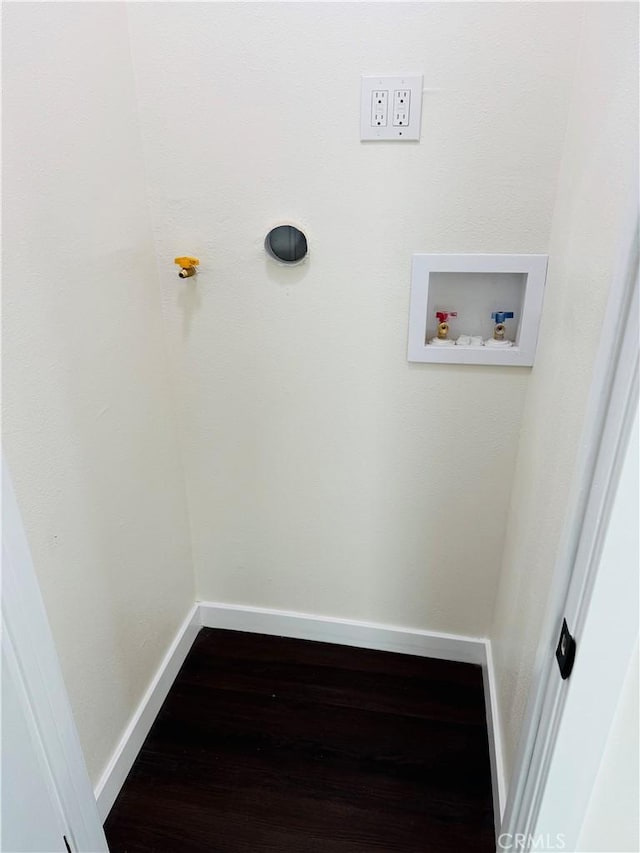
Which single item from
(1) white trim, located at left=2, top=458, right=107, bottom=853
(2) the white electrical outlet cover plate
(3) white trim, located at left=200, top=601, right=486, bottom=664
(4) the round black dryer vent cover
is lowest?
(3) white trim, located at left=200, top=601, right=486, bottom=664

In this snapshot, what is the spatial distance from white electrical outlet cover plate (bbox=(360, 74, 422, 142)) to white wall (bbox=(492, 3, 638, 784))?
0.32 m

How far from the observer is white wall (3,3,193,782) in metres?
0.94

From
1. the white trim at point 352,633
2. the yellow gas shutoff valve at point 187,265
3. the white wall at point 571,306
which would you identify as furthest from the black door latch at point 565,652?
the yellow gas shutoff valve at point 187,265

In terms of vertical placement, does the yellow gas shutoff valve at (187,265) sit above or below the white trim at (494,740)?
above

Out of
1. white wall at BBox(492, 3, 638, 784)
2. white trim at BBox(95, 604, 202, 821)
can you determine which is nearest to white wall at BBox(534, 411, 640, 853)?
white wall at BBox(492, 3, 638, 784)

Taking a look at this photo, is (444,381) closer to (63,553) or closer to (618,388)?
(618,388)

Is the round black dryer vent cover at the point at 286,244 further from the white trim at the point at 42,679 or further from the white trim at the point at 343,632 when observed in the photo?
the white trim at the point at 343,632

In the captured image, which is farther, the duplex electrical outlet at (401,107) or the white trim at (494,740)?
the white trim at (494,740)

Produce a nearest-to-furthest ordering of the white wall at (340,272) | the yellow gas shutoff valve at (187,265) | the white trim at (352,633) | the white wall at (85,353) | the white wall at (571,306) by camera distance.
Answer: the white wall at (571,306)
the white wall at (85,353)
the white wall at (340,272)
the yellow gas shutoff valve at (187,265)
the white trim at (352,633)

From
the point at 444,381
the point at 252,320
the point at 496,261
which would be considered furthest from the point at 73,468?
the point at 496,261

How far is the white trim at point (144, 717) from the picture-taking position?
1.32 m

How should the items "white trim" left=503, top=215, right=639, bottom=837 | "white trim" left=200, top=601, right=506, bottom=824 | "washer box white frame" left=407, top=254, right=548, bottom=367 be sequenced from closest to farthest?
1. "white trim" left=503, top=215, right=639, bottom=837
2. "washer box white frame" left=407, top=254, right=548, bottom=367
3. "white trim" left=200, top=601, right=506, bottom=824

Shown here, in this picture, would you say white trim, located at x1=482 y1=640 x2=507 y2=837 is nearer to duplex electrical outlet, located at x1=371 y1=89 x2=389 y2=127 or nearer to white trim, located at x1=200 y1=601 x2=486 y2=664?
white trim, located at x1=200 y1=601 x2=486 y2=664

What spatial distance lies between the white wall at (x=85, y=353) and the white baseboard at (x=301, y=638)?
0.07 meters
